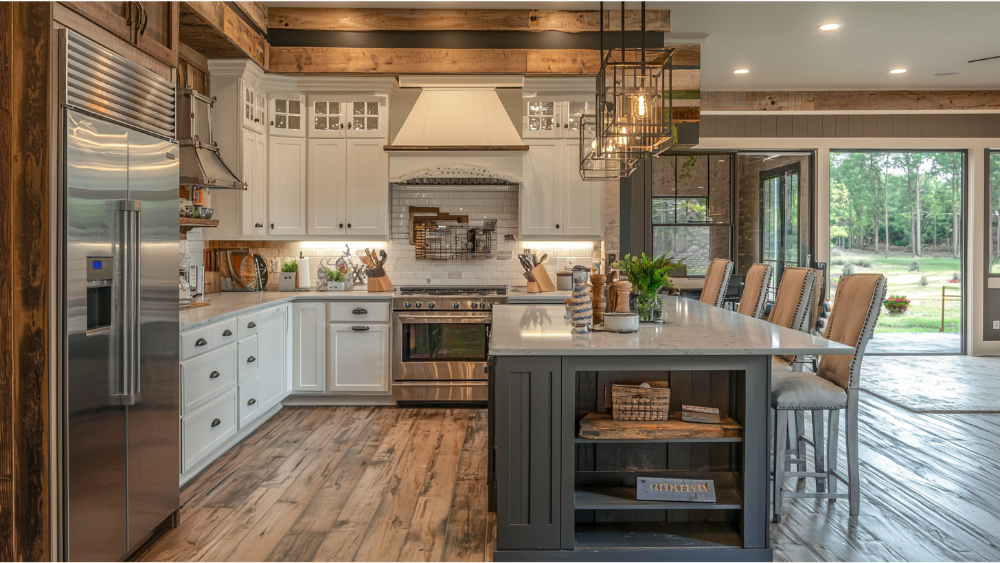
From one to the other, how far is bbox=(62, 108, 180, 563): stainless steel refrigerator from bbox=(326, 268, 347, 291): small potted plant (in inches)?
100

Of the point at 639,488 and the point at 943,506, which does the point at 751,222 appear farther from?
the point at 639,488

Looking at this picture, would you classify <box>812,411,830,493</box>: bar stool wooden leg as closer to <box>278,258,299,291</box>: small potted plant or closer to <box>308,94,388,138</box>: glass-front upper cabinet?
<box>308,94,388,138</box>: glass-front upper cabinet

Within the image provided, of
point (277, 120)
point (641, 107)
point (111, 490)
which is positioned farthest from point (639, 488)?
point (277, 120)

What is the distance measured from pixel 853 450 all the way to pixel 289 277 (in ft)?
13.8

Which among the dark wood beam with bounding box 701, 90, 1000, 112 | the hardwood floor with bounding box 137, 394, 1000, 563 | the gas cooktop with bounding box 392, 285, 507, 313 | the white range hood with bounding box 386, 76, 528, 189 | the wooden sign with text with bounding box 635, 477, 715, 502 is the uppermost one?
the dark wood beam with bounding box 701, 90, 1000, 112

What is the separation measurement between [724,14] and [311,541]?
444cm

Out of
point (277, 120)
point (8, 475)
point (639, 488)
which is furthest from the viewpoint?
point (277, 120)

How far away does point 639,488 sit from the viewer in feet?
8.17

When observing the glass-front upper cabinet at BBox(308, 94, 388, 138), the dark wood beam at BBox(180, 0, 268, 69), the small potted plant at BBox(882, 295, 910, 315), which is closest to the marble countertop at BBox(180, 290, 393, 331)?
the glass-front upper cabinet at BBox(308, 94, 388, 138)

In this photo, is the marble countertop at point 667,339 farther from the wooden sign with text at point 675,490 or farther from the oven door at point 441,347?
the oven door at point 441,347

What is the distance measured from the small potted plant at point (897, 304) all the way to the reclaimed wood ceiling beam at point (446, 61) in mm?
4555

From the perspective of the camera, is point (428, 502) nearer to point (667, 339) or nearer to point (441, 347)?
point (667, 339)

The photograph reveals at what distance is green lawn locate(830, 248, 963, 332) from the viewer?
24.3 feet

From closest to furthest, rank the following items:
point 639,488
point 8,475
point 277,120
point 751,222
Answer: point 8,475 < point 639,488 < point 277,120 < point 751,222
